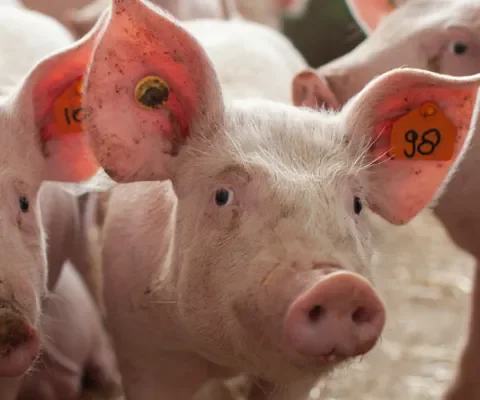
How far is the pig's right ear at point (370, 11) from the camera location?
1.78 m

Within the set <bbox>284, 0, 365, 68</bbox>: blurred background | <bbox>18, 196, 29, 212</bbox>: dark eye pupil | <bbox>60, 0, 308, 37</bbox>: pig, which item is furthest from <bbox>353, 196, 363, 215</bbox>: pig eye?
<bbox>284, 0, 365, 68</bbox>: blurred background

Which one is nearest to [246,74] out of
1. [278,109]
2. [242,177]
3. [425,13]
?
[425,13]

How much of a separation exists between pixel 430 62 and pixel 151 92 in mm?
588

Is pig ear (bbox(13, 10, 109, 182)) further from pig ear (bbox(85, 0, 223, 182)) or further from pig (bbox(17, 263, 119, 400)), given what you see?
pig (bbox(17, 263, 119, 400))

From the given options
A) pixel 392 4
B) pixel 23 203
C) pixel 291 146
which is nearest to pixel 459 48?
pixel 392 4

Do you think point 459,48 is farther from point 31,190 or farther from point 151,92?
point 31,190

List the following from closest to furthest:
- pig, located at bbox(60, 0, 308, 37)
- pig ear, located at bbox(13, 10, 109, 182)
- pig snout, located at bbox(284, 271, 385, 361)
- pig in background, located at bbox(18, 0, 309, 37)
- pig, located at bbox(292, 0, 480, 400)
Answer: pig snout, located at bbox(284, 271, 385, 361) < pig ear, located at bbox(13, 10, 109, 182) < pig, located at bbox(292, 0, 480, 400) < pig, located at bbox(60, 0, 308, 37) < pig in background, located at bbox(18, 0, 309, 37)

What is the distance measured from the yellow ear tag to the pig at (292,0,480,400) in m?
0.37

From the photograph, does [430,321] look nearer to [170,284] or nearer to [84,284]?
[84,284]

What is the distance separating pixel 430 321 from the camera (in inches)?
81.4

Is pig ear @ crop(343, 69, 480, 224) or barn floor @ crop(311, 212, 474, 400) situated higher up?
pig ear @ crop(343, 69, 480, 224)

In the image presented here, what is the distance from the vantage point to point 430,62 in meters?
1.45

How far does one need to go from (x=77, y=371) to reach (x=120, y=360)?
1.35 feet

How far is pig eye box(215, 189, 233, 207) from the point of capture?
1.07m
